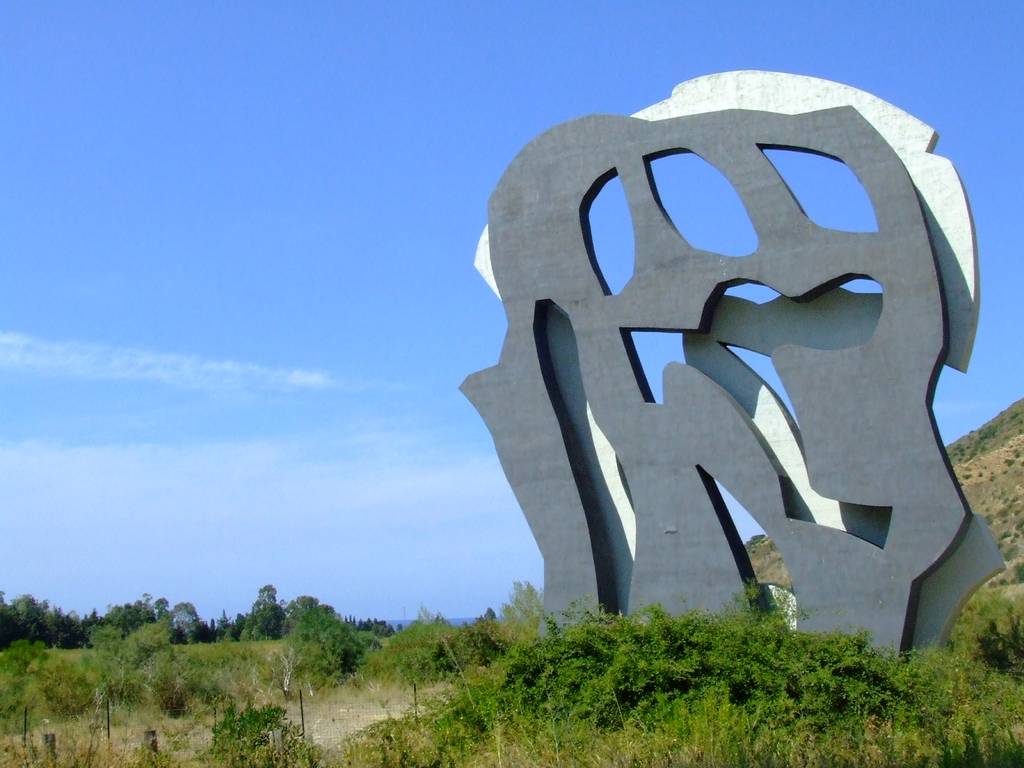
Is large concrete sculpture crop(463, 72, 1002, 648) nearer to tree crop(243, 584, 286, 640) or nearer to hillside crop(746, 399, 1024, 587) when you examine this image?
hillside crop(746, 399, 1024, 587)

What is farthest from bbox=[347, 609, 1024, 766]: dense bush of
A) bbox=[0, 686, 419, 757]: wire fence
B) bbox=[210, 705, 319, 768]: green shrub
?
bbox=[0, 686, 419, 757]: wire fence

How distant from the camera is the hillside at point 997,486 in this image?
34469 millimetres

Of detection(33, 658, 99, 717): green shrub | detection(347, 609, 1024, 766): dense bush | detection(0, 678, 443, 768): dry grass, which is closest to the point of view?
detection(0, 678, 443, 768): dry grass

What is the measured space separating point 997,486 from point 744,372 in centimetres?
2742

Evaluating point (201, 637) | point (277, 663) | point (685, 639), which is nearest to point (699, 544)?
point (685, 639)

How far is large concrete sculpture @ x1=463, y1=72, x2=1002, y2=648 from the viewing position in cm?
1235

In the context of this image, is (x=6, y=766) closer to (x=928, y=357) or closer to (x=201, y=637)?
(x=928, y=357)

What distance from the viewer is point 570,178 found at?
14.8 m

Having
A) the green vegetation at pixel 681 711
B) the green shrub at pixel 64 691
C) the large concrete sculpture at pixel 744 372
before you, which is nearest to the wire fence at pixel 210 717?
the green shrub at pixel 64 691

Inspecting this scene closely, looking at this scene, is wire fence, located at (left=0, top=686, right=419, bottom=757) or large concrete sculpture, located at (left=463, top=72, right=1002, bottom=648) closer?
large concrete sculpture, located at (left=463, top=72, right=1002, bottom=648)

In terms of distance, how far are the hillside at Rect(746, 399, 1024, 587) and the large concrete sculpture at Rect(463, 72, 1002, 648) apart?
18.1 meters

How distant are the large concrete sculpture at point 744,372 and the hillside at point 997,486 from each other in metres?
18.1

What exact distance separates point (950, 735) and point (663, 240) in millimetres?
6444

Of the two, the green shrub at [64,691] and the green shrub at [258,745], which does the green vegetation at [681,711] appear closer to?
the green shrub at [258,745]
